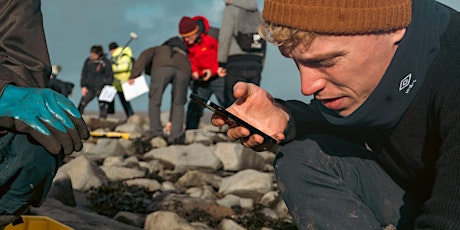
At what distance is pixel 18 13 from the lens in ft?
9.71

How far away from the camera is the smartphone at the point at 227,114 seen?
260 cm

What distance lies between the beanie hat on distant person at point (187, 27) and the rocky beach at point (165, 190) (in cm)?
156

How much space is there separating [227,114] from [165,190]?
3829 mm

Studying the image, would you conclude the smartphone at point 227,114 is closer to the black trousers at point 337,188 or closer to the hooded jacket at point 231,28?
the black trousers at point 337,188

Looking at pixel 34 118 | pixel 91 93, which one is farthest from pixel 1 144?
pixel 91 93

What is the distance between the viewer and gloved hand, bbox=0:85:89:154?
2496 millimetres

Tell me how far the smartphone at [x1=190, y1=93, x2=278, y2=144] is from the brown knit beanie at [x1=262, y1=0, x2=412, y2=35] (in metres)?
0.43

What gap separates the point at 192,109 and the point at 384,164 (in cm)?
790

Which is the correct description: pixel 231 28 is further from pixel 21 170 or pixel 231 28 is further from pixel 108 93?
pixel 21 170

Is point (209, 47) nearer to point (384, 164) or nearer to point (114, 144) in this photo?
point (114, 144)

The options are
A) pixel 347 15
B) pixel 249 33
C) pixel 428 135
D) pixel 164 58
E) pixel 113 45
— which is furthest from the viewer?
pixel 113 45

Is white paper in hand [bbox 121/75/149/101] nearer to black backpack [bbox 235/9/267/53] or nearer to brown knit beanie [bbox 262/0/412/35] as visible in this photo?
black backpack [bbox 235/9/267/53]

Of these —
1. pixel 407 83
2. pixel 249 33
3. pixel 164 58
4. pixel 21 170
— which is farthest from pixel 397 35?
pixel 164 58

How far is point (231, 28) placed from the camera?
8.88m
